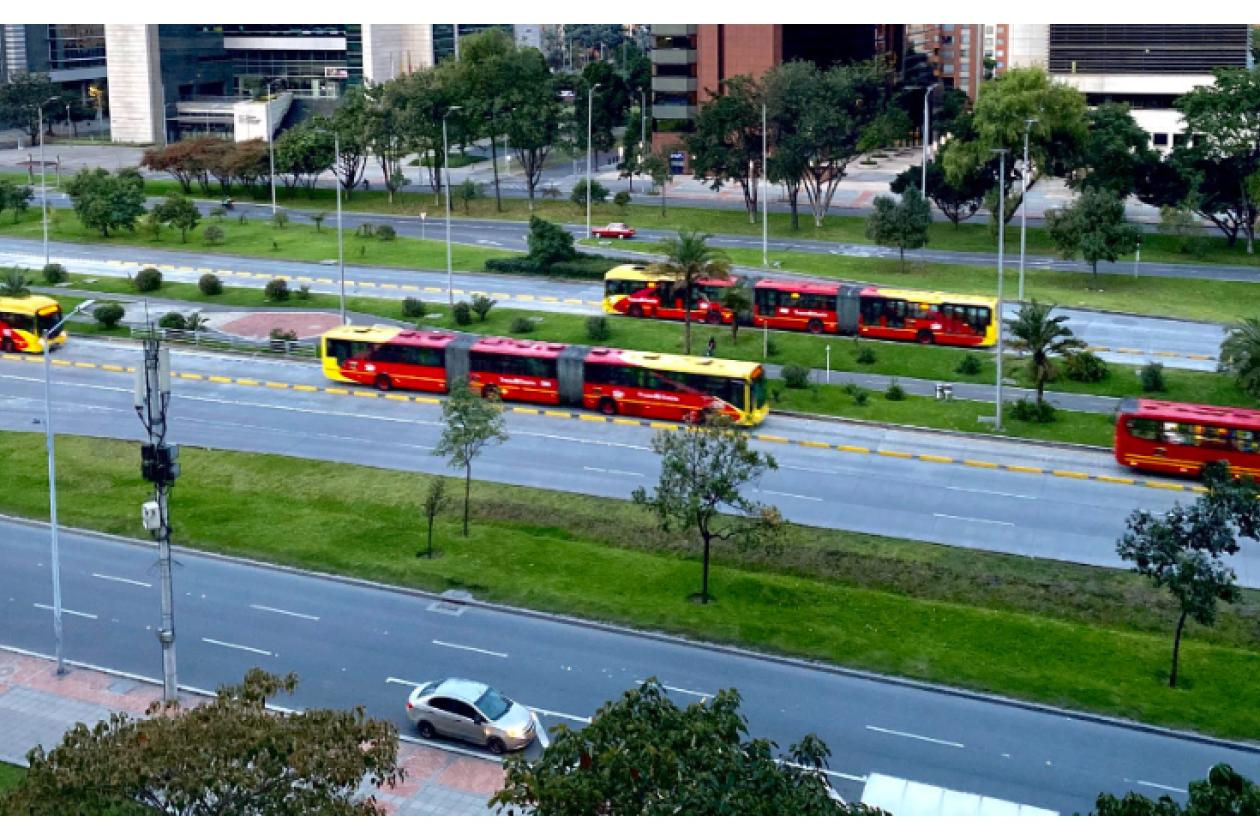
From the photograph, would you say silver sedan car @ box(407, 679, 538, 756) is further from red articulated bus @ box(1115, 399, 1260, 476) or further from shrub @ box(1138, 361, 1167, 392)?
shrub @ box(1138, 361, 1167, 392)

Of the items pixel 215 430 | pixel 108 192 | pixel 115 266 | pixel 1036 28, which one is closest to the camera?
pixel 215 430

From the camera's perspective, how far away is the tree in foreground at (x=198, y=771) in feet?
Result: 65.1

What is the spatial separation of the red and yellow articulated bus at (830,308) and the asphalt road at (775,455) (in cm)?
1233

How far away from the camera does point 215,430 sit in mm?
50906

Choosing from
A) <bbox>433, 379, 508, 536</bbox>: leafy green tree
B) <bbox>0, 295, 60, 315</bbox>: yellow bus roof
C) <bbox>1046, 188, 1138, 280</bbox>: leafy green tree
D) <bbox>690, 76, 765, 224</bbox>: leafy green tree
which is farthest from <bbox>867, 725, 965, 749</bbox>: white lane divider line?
<bbox>690, 76, 765, 224</bbox>: leafy green tree

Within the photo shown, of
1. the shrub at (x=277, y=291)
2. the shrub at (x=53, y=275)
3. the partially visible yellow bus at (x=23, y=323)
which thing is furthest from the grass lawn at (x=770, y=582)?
the shrub at (x=53, y=275)

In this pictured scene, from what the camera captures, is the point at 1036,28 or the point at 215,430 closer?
the point at 215,430

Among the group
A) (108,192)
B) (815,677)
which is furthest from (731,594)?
(108,192)

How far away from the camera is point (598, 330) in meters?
62.2

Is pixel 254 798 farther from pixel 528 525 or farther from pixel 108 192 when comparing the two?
pixel 108 192

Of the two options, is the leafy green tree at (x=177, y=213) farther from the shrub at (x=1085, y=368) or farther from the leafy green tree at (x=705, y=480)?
the leafy green tree at (x=705, y=480)

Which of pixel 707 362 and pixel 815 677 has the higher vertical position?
pixel 707 362

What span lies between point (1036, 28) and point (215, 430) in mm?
72312

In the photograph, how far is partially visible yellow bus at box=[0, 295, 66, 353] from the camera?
6128 centimetres
